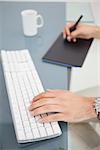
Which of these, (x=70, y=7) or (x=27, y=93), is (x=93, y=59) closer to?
(x=27, y=93)

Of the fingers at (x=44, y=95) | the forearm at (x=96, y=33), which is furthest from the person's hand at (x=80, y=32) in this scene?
the fingers at (x=44, y=95)

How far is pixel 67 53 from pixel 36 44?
0.61 ft

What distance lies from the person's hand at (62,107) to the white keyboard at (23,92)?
2cm

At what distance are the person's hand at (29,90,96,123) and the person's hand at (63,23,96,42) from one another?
0.45 m

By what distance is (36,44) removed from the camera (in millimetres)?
1408

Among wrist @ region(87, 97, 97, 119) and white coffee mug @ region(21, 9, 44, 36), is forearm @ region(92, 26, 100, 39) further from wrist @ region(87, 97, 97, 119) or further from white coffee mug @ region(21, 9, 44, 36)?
wrist @ region(87, 97, 97, 119)

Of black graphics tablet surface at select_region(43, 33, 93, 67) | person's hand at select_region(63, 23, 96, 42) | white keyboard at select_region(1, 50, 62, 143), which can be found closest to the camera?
white keyboard at select_region(1, 50, 62, 143)

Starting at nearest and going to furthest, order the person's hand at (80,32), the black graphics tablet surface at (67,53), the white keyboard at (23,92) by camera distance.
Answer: the white keyboard at (23,92) → the black graphics tablet surface at (67,53) → the person's hand at (80,32)

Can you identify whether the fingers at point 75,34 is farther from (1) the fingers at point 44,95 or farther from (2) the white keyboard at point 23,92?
(1) the fingers at point 44,95

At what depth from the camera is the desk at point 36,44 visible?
2.93 feet

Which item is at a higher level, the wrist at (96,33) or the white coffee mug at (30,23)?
the white coffee mug at (30,23)

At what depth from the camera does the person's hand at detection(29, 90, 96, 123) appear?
934 mm

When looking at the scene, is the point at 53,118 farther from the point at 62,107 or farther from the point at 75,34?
the point at 75,34

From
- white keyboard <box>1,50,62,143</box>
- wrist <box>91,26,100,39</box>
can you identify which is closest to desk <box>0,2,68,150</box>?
white keyboard <box>1,50,62,143</box>
